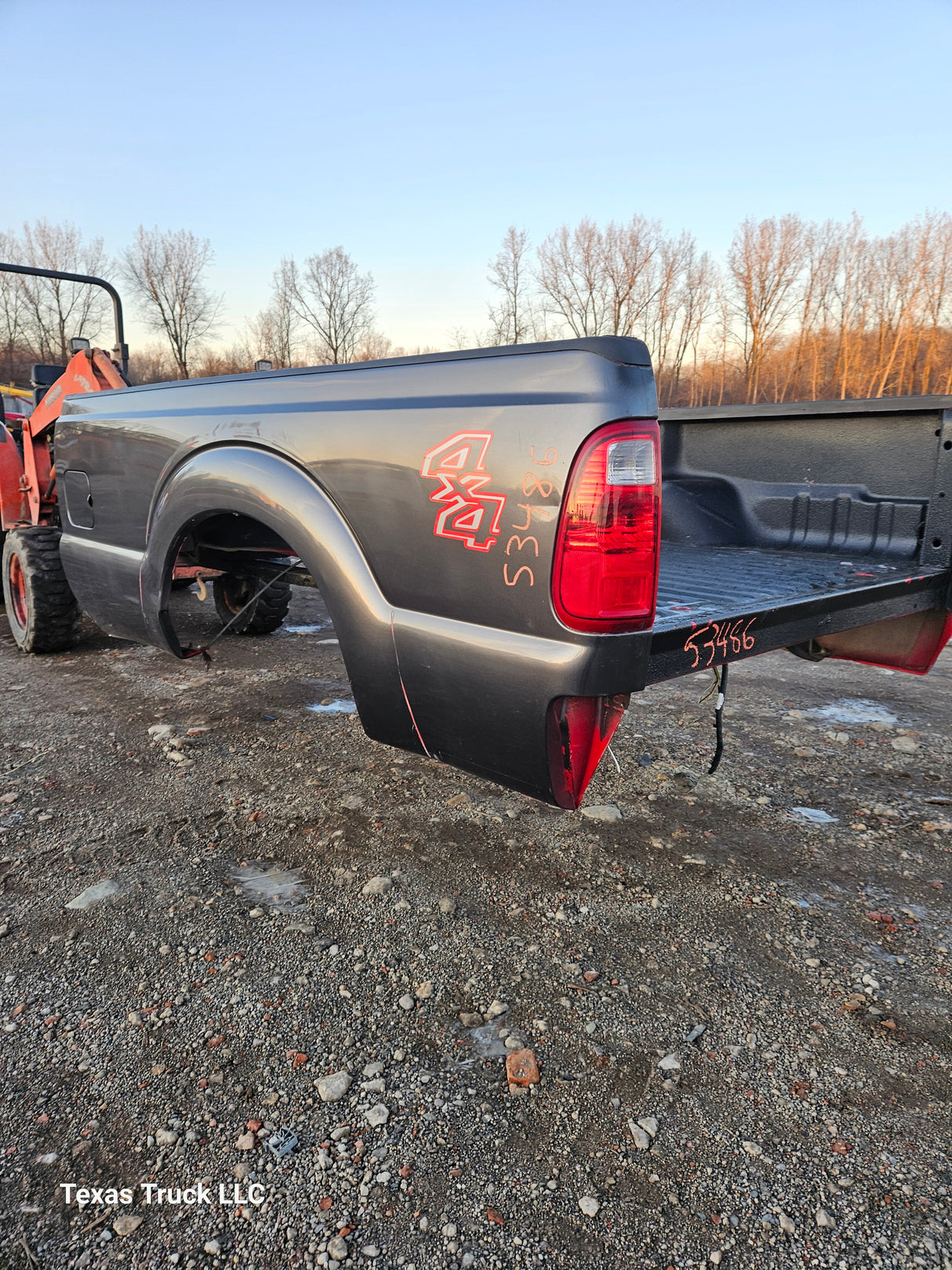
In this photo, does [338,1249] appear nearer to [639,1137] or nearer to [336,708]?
[639,1137]

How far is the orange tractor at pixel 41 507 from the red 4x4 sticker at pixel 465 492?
3709mm

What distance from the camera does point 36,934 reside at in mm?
2168

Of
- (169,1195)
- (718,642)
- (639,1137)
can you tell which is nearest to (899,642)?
(718,642)

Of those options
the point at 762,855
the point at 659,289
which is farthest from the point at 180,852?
the point at 659,289

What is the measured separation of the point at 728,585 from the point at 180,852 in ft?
7.10

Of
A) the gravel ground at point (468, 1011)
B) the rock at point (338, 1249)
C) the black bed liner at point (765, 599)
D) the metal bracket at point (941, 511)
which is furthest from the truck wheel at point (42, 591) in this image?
the metal bracket at point (941, 511)

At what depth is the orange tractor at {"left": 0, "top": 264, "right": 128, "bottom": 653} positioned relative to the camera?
4816 millimetres

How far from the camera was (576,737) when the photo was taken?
5.82 ft

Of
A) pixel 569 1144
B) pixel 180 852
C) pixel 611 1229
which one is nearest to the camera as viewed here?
pixel 611 1229

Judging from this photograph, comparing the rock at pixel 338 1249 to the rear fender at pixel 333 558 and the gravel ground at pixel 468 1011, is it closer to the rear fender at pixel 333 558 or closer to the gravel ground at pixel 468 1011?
the gravel ground at pixel 468 1011

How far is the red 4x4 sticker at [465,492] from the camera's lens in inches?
68.1

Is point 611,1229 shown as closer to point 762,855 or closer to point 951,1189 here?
point 951,1189

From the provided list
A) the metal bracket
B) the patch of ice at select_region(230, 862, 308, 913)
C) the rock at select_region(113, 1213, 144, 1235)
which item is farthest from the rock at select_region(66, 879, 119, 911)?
the metal bracket

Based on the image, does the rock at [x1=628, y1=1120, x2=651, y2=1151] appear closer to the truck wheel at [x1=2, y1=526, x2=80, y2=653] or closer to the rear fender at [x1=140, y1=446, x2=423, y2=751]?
the rear fender at [x1=140, y1=446, x2=423, y2=751]
